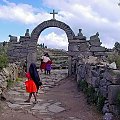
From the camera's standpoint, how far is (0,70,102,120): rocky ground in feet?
29.1

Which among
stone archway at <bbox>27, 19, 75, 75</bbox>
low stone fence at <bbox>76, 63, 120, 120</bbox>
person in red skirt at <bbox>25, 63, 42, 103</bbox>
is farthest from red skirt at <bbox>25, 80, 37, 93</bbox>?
stone archway at <bbox>27, 19, 75, 75</bbox>

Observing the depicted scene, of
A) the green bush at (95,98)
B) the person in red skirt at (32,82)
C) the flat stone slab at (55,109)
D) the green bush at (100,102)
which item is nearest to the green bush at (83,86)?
the green bush at (95,98)

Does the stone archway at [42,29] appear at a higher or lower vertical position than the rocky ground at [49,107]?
higher

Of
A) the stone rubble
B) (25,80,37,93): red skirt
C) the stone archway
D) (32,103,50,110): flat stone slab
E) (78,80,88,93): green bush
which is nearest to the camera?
the stone rubble

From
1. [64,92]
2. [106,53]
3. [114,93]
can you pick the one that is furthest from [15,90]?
[106,53]

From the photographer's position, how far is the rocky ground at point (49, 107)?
349 inches

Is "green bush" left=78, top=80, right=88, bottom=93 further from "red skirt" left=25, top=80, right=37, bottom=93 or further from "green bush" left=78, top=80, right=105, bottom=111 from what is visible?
"red skirt" left=25, top=80, right=37, bottom=93

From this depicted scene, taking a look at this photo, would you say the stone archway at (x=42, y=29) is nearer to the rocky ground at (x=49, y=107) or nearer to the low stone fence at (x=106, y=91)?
the rocky ground at (x=49, y=107)

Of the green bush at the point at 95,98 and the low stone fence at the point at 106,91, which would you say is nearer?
the low stone fence at the point at 106,91

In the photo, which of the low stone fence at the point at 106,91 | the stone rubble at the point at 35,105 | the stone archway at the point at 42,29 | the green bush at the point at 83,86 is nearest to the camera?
the low stone fence at the point at 106,91

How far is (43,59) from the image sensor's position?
1972cm

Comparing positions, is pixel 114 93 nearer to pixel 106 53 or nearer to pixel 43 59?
pixel 43 59

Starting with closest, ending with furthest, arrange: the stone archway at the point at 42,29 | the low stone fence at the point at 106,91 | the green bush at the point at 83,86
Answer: the low stone fence at the point at 106,91, the green bush at the point at 83,86, the stone archway at the point at 42,29

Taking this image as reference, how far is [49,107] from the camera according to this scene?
10156mm
